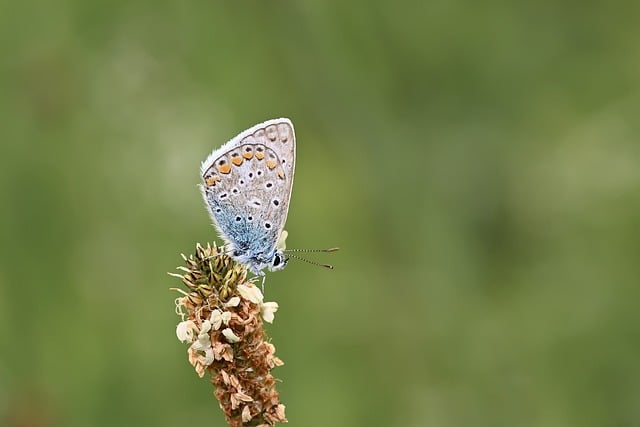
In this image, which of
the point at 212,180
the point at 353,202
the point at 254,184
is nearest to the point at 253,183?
the point at 254,184

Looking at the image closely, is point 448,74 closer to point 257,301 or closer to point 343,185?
point 343,185

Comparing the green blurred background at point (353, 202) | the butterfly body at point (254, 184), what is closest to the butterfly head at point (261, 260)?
the butterfly body at point (254, 184)

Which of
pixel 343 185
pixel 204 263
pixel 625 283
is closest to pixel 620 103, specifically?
pixel 625 283

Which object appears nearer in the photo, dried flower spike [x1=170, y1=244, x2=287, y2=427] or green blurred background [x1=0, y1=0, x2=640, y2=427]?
dried flower spike [x1=170, y1=244, x2=287, y2=427]

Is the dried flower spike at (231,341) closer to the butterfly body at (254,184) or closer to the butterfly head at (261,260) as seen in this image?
the butterfly head at (261,260)

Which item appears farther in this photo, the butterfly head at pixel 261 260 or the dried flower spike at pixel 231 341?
the butterfly head at pixel 261 260

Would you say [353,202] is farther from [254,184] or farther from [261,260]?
[261,260]

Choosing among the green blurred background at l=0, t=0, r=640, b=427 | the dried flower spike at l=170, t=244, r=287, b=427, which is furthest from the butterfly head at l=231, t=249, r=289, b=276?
the green blurred background at l=0, t=0, r=640, b=427

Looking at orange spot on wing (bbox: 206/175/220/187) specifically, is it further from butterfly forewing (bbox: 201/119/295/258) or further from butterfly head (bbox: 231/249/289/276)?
butterfly head (bbox: 231/249/289/276)
